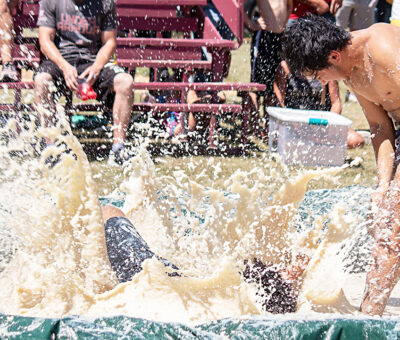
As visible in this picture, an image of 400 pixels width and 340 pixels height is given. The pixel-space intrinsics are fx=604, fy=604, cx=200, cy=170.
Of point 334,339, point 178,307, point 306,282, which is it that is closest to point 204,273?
point 178,307

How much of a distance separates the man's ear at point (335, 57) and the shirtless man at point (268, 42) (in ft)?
12.9

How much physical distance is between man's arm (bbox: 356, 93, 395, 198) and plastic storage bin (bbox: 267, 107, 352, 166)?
2259mm

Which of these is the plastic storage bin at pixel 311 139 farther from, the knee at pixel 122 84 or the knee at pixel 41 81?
the knee at pixel 41 81

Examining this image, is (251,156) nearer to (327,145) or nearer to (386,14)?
(327,145)

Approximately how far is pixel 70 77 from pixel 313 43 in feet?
9.36

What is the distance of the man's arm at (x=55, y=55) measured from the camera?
4.89 metres

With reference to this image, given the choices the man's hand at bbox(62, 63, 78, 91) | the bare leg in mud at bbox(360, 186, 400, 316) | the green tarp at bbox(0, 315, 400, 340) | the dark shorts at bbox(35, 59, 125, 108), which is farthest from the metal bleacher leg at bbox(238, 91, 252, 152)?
the green tarp at bbox(0, 315, 400, 340)

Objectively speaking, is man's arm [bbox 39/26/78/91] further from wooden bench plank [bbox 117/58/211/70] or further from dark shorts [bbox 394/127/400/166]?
dark shorts [bbox 394/127/400/166]

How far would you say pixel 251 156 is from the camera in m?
5.62

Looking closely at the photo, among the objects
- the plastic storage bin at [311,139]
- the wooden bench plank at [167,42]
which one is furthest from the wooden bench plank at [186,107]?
the wooden bench plank at [167,42]

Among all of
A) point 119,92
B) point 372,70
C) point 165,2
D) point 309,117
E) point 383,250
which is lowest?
point 309,117

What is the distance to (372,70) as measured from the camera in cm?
257

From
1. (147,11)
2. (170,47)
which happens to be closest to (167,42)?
(170,47)

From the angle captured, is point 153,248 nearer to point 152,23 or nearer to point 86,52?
point 86,52
